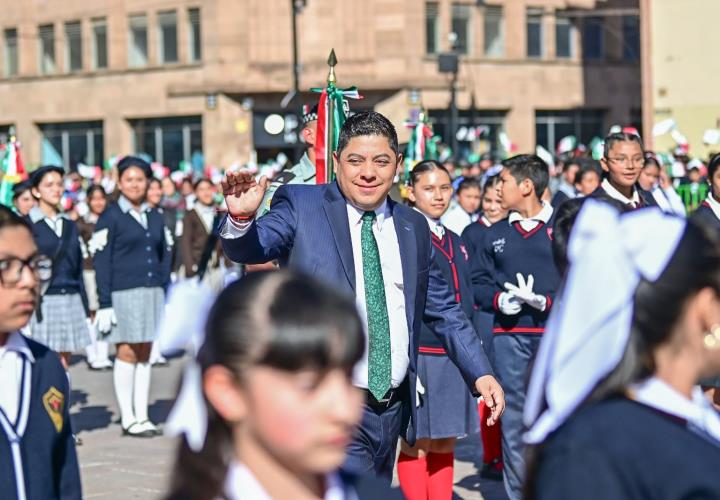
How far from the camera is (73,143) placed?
154 ft

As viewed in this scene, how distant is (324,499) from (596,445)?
0.51 m

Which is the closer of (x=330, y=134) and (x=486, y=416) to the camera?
(x=330, y=134)

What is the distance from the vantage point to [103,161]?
46.3 metres

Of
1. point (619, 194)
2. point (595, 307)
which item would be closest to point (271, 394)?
point (595, 307)

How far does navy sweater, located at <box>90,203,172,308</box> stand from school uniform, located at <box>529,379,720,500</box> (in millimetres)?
8846

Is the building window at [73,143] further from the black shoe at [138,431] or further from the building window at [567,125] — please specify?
the black shoe at [138,431]

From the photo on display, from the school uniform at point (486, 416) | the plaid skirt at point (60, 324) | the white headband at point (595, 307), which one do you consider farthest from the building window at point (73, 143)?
the white headband at point (595, 307)

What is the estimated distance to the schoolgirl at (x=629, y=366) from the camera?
8.64 ft

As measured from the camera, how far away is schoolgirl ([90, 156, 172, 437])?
1110 cm

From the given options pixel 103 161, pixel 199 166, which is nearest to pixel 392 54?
pixel 199 166

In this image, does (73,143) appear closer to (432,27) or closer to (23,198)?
(432,27)

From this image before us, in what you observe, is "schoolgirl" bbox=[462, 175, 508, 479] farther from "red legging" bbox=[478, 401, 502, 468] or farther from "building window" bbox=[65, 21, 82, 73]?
"building window" bbox=[65, 21, 82, 73]

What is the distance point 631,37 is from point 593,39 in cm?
138

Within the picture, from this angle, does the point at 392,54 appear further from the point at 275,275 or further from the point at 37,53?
the point at 275,275
